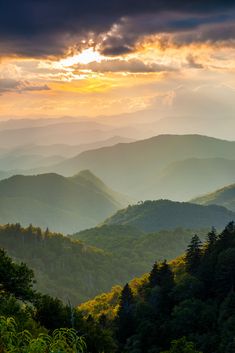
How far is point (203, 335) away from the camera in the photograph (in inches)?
3329

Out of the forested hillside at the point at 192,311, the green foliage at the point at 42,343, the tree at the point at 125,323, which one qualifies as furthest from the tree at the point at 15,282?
the tree at the point at 125,323

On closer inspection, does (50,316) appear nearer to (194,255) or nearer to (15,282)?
(15,282)

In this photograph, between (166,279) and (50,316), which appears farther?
(166,279)

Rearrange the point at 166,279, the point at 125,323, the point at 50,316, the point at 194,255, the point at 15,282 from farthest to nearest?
1. the point at 194,255
2. the point at 166,279
3. the point at 125,323
4. the point at 50,316
5. the point at 15,282

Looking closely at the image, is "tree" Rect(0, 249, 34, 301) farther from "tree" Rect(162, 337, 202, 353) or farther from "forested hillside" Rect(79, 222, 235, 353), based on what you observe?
"forested hillside" Rect(79, 222, 235, 353)

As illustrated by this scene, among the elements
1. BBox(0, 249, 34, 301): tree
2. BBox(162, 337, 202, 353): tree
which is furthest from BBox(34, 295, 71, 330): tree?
BBox(162, 337, 202, 353): tree

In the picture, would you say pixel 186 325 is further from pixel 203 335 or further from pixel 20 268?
pixel 20 268

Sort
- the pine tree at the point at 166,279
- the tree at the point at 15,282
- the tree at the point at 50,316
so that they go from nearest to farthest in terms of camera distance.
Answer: the tree at the point at 15,282
the tree at the point at 50,316
the pine tree at the point at 166,279

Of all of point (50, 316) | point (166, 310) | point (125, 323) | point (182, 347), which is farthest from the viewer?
point (125, 323)

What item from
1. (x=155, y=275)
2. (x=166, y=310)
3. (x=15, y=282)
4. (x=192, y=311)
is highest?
(x=15, y=282)

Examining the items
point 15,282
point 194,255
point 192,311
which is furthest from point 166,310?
point 15,282

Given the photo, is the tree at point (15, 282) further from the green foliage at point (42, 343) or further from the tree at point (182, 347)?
the green foliage at point (42, 343)

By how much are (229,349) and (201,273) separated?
37.7m

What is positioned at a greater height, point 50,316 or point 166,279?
point 50,316
